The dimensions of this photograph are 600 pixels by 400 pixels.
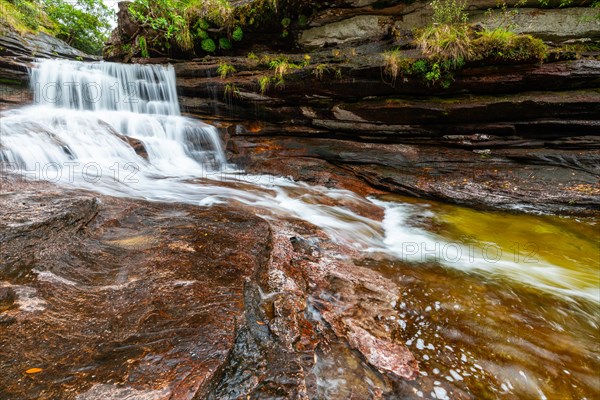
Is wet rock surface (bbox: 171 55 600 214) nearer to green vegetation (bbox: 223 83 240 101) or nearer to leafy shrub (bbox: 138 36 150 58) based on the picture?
green vegetation (bbox: 223 83 240 101)

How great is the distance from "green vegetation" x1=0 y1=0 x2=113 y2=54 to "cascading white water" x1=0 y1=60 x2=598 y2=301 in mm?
6362

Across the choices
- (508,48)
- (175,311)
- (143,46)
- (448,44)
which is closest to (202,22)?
(143,46)

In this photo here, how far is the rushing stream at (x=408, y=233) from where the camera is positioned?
1908 mm

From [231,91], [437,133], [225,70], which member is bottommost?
[437,133]

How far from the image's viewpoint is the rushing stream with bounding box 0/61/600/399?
191 cm

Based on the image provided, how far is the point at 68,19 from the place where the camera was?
16484mm

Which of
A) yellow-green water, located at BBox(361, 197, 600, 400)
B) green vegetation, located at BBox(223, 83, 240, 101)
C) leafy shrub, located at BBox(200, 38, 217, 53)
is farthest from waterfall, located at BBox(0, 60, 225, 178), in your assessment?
yellow-green water, located at BBox(361, 197, 600, 400)

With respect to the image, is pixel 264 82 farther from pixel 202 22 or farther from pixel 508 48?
pixel 508 48

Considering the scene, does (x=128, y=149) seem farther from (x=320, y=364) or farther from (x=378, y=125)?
(x=320, y=364)

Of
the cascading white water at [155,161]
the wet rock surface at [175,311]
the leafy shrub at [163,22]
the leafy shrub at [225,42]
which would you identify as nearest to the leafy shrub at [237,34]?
the leafy shrub at [225,42]

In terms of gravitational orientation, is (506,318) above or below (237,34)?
below

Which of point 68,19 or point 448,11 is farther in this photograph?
point 68,19

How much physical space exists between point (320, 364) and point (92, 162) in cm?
673

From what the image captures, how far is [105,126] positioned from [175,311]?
735cm
